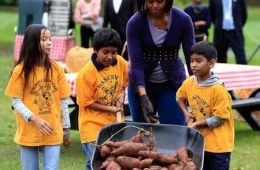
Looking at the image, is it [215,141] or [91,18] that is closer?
[215,141]

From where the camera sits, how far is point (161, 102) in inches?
256

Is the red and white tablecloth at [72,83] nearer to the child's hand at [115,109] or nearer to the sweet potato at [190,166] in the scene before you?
the child's hand at [115,109]

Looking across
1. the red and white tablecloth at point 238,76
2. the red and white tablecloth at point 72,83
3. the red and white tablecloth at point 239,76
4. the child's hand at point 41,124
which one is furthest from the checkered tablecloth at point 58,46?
the child's hand at point 41,124

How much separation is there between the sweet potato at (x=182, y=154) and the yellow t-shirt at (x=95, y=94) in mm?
884

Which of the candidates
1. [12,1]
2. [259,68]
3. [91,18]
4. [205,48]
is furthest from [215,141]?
[12,1]

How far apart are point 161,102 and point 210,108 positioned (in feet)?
2.30

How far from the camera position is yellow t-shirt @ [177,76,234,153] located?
5855mm

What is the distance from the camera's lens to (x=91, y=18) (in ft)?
54.1

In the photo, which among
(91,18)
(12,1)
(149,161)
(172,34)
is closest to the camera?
(149,161)

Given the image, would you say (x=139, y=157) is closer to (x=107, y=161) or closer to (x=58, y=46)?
(x=107, y=161)

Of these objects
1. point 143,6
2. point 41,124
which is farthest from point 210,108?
point 41,124

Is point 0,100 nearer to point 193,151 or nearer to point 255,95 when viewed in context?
point 255,95

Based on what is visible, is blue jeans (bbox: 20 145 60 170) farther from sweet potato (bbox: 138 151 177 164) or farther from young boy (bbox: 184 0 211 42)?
young boy (bbox: 184 0 211 42)

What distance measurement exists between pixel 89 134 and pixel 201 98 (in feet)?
3.16
